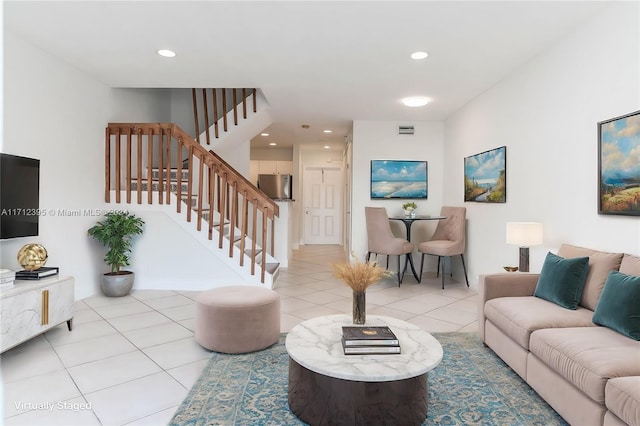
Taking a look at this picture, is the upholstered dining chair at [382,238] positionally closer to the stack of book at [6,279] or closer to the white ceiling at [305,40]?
the white ceiling at [305,40]

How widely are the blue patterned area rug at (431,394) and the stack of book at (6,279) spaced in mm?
1553

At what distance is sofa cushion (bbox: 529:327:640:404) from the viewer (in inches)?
64.1

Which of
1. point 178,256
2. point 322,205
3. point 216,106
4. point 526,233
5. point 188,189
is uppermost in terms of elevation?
point 216,106

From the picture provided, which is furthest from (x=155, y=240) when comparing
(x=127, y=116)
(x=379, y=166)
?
(x=379, y=166)

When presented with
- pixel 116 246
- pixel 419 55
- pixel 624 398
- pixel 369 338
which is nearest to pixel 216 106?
pixel 116 246

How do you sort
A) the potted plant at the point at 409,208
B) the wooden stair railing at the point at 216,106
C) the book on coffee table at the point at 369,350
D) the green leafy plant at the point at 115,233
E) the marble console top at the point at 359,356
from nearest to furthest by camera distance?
the marble console top at the point at 359,356 < the book on coffee table at the point at 369,350 < the green leafy plant at the point at 115,233 < the wooden stair railing at the point at 216,106 < the potted plant at the point at 409,208

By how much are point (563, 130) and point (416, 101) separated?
2124mm

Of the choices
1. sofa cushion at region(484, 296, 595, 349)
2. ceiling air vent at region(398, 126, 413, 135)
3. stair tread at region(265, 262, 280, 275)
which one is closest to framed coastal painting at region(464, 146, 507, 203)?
ceiling air vent at region(398, 126, 413, 135)

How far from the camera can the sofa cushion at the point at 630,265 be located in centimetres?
215

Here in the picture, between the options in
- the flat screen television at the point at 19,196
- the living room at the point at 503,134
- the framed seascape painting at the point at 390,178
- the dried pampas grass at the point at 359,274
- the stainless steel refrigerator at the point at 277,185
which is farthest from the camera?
the stainless steel refrigerator at the point at 277,185

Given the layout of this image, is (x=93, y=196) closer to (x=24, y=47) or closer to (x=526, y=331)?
(x=24, y=47)

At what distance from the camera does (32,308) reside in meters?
2.75

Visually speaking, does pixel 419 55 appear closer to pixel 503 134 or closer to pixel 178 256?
pixel 503 134

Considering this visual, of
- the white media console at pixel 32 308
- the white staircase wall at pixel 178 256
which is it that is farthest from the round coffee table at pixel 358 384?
the white staircase wall at pixel 178 256
